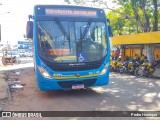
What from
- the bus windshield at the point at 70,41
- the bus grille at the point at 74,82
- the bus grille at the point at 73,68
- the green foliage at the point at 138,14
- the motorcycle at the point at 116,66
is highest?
the green foliage at the point at 138,14

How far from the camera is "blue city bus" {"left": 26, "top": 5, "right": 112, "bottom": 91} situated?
9.05 m

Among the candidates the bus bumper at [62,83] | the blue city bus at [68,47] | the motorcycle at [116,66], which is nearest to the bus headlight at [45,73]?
the blue city bus at [68,47]

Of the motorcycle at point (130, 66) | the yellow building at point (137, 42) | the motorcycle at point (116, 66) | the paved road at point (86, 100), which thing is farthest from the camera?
the motorcycle at point (116, 66)

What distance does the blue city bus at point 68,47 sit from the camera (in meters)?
9.05

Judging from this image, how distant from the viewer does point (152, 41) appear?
1931cm

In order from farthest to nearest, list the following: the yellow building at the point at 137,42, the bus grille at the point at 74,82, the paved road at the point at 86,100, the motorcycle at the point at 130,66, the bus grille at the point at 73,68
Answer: the yellow building at the point at 137,42, the motorcycle at the point at 130,66, the bus grille at the point at 74,82, the bus grille at the point at 73,68, the paved road at the point at 86,100

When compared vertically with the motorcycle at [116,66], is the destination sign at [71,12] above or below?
above

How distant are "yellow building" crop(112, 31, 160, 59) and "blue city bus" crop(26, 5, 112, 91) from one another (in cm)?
1022

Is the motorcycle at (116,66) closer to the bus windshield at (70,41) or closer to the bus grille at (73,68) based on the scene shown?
the bus windshield at (70,41)

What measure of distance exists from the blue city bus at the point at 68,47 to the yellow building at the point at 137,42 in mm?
10220

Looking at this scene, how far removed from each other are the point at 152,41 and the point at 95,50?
10939mm

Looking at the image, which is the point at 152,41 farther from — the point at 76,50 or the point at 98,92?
the point at 76,50

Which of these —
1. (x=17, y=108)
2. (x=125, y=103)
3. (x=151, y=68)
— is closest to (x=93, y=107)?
(x=125, y=103)

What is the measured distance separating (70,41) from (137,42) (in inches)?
518
